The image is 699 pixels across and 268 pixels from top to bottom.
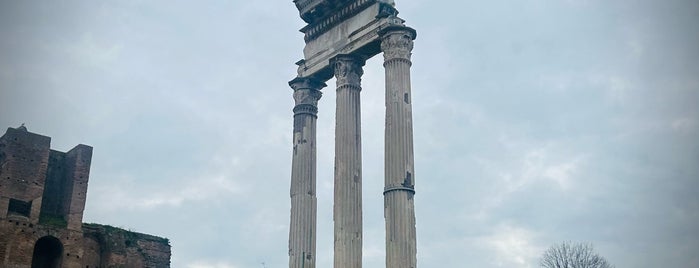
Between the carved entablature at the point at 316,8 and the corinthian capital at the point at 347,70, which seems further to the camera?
the carved entablature at the point at 316,8

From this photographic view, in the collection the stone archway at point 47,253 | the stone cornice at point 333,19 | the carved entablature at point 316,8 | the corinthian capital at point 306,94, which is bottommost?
the stone archway at point 47,253

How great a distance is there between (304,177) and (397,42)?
534cm

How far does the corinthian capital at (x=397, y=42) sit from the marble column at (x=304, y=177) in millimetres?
3973

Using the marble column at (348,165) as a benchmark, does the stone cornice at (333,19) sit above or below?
above

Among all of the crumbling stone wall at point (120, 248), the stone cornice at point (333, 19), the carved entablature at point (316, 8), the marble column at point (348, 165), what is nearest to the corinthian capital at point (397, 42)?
the stone cornice at point (333, 19)

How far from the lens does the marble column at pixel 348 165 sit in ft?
67.9

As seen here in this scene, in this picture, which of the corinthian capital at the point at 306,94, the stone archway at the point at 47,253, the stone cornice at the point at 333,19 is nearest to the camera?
the stone cornice at the point at 333,19

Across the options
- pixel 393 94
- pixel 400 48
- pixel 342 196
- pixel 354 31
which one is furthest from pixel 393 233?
pixel 354 31

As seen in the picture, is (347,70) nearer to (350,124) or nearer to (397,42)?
(350,124)

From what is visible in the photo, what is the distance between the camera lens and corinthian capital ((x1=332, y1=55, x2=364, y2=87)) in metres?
23.0

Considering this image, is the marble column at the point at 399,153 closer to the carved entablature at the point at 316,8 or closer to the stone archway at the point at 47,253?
the carved entablature at the point at 316,8

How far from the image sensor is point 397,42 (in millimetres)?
21422

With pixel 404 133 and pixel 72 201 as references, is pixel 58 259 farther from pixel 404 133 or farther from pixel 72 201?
pixel 404 133

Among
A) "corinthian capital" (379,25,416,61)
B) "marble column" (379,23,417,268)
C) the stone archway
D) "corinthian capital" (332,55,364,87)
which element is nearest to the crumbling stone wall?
the stone archway
